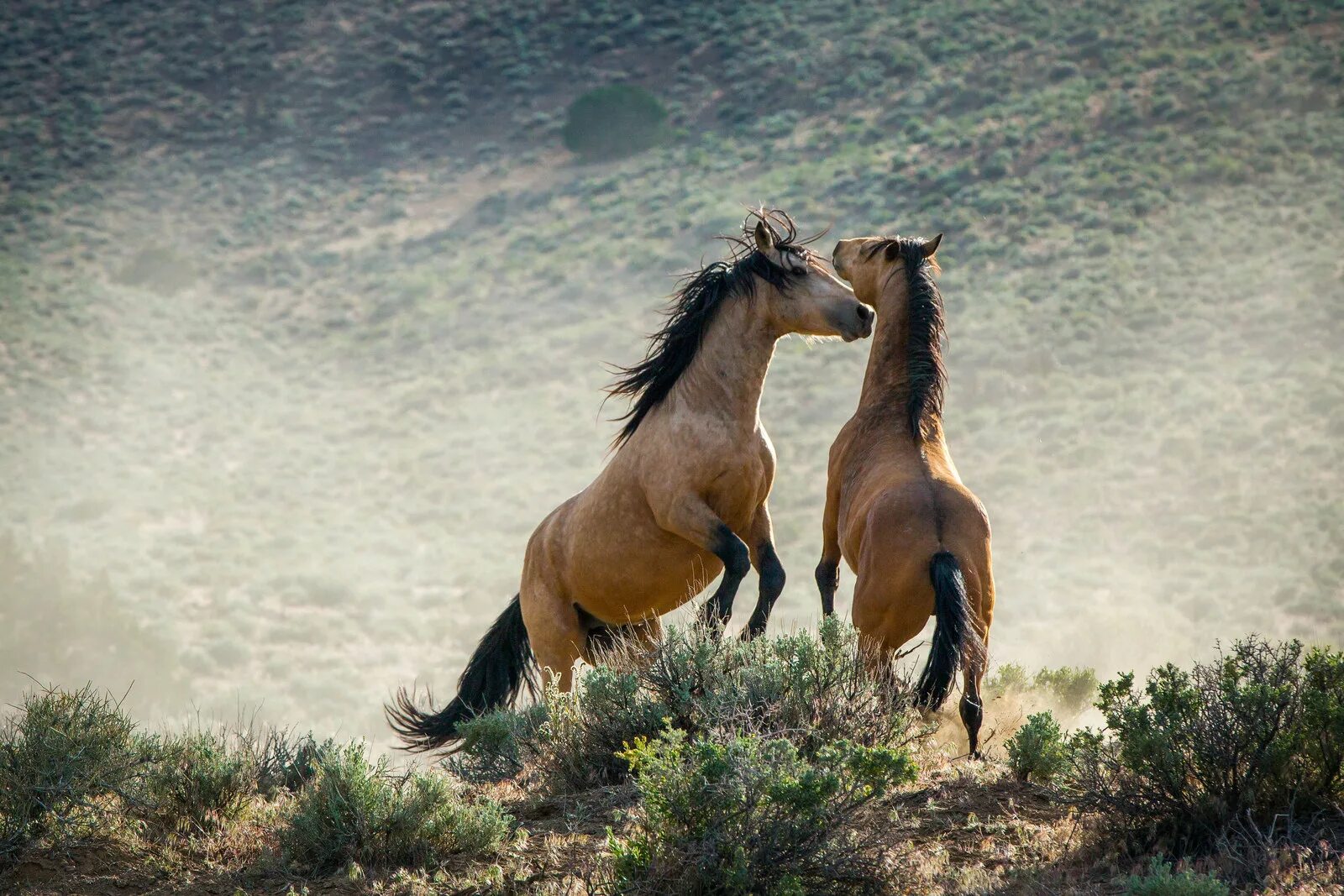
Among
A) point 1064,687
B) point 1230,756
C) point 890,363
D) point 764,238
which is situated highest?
point 764,238

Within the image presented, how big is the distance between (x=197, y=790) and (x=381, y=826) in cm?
102

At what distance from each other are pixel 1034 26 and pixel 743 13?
37.2ft

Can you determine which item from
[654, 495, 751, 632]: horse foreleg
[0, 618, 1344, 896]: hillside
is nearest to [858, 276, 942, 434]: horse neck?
[654, 495, 751, 632]: horse foreleg

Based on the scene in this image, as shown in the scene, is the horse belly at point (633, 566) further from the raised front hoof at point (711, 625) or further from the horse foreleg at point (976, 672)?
the horse foreleg at point (976, 672)

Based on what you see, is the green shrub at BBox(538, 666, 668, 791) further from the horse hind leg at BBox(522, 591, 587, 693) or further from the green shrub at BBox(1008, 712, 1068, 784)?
the horse hind leg at BBox(522, 591, 587, 693)

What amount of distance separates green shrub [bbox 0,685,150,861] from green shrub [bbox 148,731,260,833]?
0.13m

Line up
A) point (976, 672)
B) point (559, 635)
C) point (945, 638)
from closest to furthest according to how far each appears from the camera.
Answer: point (945, 638) → point (976, 672) → point (559, 635)

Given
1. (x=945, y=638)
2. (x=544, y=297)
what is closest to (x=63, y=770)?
(x=945, y=638)

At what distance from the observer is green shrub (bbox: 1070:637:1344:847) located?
4.23m

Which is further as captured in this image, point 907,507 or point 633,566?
point 633,566

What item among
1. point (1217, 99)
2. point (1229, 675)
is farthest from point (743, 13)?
point (1229, 675)

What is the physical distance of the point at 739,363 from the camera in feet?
23.3

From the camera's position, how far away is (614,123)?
4303cm

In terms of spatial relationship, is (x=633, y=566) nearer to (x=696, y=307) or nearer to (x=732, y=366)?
(x=732, y=366)
